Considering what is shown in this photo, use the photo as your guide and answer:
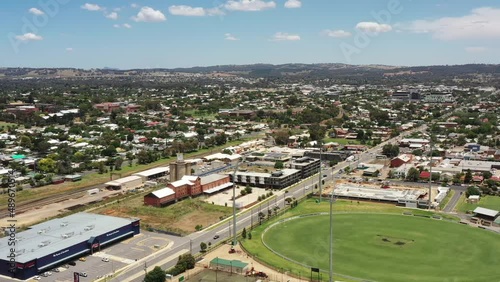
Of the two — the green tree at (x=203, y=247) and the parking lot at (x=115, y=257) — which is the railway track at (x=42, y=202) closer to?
the parking lot at (x=115, y=257)

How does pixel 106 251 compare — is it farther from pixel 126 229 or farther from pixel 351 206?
pixel 351 206

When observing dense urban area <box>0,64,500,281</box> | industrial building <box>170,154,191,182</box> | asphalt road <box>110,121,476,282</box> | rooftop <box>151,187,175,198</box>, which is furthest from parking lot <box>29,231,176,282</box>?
industrial building <box>170,154,191,182</box>

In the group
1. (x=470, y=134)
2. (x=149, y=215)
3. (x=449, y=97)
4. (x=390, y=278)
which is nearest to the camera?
(x=390, y=278)

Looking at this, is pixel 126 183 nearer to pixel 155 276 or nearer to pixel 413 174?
pixel 155 276

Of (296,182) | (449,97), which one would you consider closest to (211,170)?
(296,182)

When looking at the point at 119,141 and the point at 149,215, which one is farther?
the point at 119,141

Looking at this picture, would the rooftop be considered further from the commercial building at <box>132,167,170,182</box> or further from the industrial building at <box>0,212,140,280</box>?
the commercial building at <box>132,167,170,182</box>
